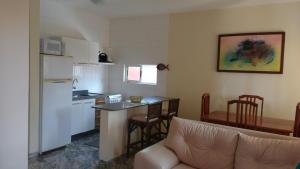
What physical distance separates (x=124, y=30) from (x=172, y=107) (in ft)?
7.78

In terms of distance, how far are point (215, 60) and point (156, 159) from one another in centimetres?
271

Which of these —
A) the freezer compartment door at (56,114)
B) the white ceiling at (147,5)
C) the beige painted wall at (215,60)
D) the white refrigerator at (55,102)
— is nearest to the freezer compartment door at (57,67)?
the white refrigerator at (55,102)

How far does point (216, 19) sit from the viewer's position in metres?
4.64

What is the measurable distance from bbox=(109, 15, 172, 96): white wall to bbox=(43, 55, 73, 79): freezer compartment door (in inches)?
69.6

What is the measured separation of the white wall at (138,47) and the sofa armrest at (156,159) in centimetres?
265

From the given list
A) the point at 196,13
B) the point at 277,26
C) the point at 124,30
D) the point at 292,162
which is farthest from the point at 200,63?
the point at 292,162

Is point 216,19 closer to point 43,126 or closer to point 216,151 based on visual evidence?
point 216,151

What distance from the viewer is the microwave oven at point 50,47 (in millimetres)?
4035

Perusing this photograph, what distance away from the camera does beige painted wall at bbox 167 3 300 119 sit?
404 cm

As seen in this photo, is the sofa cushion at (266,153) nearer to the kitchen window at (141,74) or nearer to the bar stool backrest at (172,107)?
the bar stool backrest at (172,107)

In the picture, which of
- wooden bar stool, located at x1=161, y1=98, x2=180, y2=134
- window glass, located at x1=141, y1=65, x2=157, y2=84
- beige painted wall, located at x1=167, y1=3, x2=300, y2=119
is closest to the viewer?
beige painted wall, located at x1=167, y1=3, x2=300, y2=119

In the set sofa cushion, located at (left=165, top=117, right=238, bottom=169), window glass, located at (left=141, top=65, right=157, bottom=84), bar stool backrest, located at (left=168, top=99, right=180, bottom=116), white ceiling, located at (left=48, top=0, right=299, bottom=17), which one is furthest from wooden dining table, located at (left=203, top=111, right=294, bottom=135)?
white ceiling, located at (left=48, top=0, right=299, bottom=17)

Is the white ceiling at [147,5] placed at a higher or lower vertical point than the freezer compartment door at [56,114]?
higher

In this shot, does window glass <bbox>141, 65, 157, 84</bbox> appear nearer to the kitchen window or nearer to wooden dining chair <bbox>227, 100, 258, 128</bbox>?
the kitchen window
